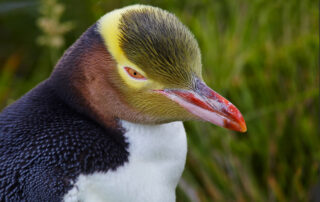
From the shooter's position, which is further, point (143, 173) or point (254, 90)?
point (254, 90)

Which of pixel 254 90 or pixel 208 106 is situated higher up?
pixel 208 106

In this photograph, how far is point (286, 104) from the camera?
2.70 metres

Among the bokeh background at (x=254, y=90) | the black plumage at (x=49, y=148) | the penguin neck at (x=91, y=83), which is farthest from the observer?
the bokeh background at (x=254, y=90)

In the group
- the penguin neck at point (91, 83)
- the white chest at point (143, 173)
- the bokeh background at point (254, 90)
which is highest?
the penguin neck at point (91, 83)

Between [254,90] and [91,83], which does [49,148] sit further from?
[254,90]

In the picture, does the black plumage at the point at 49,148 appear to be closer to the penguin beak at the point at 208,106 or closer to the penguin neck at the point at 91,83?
the penguin neck at the point at 91,83

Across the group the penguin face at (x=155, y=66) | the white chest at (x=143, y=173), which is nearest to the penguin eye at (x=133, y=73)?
the penguin face at (x=155, y=66)

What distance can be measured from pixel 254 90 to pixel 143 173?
4.87 feet

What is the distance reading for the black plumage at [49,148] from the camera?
1.50m

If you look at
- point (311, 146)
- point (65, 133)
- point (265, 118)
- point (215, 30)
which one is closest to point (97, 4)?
point (215, 30)

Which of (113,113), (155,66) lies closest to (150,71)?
(155,66)

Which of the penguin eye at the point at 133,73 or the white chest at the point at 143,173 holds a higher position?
the penguin eye at the point at 133,73

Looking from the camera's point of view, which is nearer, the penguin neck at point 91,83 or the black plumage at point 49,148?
the black plumage at point 49,148

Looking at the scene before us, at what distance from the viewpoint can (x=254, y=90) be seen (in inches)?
116
